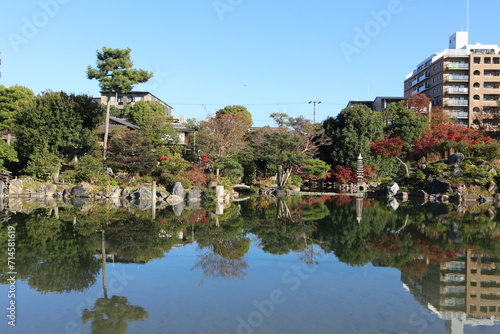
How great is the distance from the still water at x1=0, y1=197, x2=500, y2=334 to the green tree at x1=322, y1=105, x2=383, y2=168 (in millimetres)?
17235

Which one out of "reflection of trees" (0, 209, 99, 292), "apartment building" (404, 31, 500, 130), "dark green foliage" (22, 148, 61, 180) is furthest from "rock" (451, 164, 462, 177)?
"apartment building" (404, 31, 500, 130)

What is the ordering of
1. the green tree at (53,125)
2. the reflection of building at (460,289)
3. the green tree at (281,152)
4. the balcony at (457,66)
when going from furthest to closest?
the balcony at (457,66)
the green tree at (281,152)
the green tree at (53,125)
the reflection of building at (460,289)

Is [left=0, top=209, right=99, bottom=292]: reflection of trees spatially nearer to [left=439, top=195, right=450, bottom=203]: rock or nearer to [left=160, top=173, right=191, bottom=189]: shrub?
[left=160, top=173, right=191, bottom=189]: shrub

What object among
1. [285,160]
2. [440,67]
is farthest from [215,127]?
[440,67]

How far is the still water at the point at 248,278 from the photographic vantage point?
15.1 ft

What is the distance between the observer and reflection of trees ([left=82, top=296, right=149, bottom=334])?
439 cm

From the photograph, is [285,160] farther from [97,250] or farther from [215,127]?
[97,250]

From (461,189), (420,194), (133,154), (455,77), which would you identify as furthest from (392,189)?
(455,77)

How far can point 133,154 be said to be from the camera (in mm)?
23344

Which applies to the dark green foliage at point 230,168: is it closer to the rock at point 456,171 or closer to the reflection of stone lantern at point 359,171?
the reflection of stone lantern at point 359,171

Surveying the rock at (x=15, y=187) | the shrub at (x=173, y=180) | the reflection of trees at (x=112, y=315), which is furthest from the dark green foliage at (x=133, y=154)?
the reflection of trees at (x=112, y=315)

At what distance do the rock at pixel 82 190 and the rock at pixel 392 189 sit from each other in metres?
17.2

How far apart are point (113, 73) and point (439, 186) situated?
20.3 m

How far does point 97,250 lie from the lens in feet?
26.7
